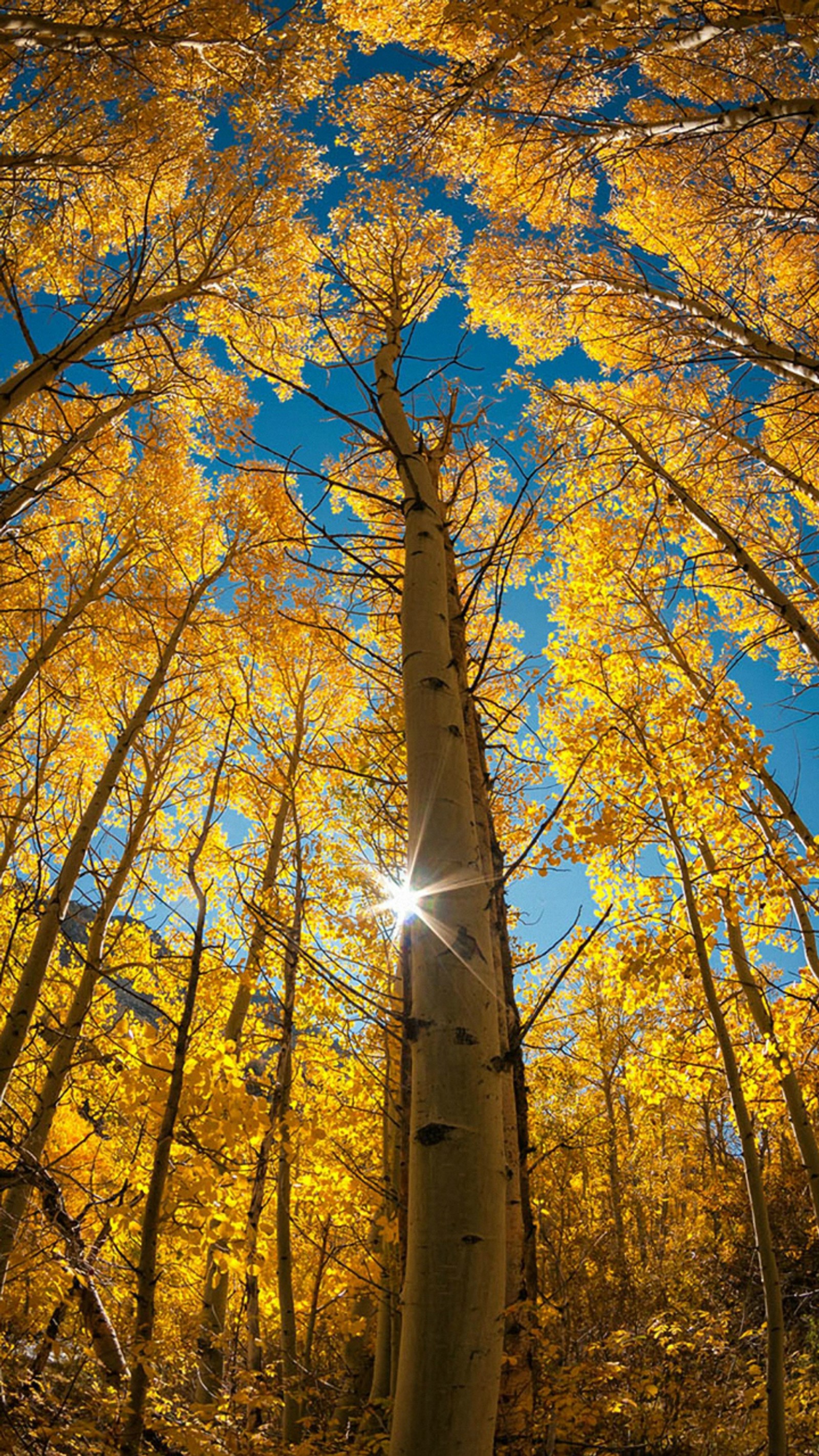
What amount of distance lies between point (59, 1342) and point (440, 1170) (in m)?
4.00

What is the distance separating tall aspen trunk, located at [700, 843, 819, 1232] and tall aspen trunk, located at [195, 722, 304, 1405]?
→ 3.65 metres

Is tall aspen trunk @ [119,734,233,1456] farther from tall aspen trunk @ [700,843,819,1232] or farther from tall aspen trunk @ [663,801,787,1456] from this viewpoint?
tall aspen trunk @ [663,801,787,1456]

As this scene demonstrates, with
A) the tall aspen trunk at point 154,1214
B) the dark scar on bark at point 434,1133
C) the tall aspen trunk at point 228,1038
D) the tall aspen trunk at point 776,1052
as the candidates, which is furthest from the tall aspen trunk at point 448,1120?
the tall aspen trunk at point 776,1052

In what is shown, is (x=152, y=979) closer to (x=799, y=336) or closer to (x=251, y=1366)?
(x=251, y=1366)

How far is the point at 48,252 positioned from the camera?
219 inches

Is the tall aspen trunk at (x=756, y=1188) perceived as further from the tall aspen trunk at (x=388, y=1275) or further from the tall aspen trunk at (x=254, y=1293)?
the tall aspen trunk at (x=254, y=1293)

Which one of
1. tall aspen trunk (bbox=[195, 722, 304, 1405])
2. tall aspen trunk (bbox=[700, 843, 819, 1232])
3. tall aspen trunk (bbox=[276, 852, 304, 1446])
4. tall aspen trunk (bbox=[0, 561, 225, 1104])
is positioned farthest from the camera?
tall aspen trunk (bbox=[195, 722, 304, 1405])

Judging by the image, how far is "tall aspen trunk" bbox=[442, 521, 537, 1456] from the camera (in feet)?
5.40

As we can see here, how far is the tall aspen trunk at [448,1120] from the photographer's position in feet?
3.10

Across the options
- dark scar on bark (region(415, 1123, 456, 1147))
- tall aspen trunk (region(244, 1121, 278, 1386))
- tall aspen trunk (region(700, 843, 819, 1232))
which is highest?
tall aspen trunk (region(700, 843, 819, 1232))

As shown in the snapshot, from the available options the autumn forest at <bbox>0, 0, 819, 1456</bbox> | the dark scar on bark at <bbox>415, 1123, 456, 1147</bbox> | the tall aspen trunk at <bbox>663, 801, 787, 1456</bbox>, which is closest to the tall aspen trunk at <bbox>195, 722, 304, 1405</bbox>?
the autumn forest at <bbox>0, 0, 819, 1456</bbox>

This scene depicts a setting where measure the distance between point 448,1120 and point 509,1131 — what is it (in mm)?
1012

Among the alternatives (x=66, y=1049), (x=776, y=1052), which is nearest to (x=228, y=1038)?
(x=66, y=1049)

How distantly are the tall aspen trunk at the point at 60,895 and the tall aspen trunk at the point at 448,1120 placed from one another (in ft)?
9.42
